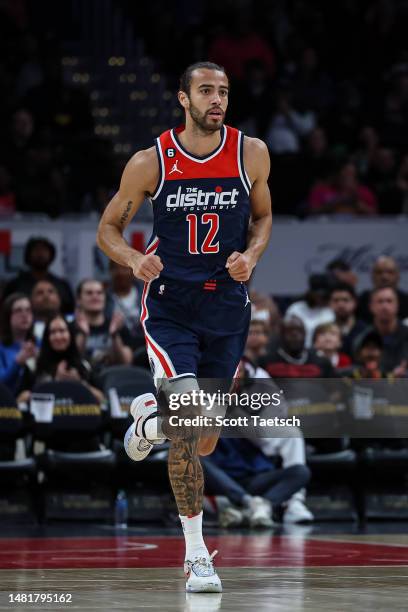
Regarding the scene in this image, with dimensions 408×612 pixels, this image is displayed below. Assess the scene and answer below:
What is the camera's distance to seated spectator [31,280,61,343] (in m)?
13.5

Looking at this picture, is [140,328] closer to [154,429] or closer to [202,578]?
[154,429]

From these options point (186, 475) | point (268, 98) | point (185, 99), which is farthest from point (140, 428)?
point (268, 98)

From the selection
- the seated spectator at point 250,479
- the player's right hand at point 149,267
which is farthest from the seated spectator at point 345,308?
the player's right hand at point 149,267

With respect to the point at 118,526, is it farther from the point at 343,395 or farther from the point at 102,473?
the point at 343,395

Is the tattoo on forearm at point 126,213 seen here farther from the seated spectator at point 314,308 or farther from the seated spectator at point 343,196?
the seated spectator at point 343,196

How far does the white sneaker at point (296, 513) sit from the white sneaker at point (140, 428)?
4908 millimetres

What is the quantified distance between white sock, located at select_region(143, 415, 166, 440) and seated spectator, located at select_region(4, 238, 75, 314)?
645 cm

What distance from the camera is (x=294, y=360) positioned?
13125 millimetres

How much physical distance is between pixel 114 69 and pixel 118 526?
396 inches

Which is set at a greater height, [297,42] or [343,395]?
[297,42]

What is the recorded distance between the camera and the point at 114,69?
20812 mm

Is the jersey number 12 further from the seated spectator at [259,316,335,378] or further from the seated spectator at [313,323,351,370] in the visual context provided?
the seated spectator at [313,323,351,370]

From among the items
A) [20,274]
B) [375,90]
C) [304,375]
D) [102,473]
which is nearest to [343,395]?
[304,375]

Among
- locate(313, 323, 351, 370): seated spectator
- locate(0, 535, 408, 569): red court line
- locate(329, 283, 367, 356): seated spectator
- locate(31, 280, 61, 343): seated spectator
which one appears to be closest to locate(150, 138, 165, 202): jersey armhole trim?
locate(0, 535, 408, 569): red court line
